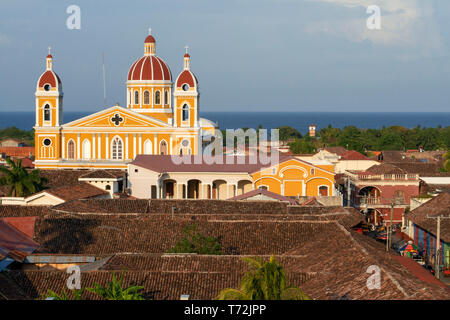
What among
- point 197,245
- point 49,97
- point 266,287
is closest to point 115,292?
point 266,287

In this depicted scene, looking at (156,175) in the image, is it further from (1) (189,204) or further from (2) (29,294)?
(2) (29,294)

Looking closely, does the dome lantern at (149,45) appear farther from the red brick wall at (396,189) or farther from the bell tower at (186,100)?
the red brick wall at (396,189)

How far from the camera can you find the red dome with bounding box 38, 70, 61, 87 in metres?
61.0

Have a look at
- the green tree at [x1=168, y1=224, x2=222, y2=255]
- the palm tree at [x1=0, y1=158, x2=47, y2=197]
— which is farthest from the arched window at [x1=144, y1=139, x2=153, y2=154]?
the green tree at [x1=168, y1=224, x2=222, y2=255]

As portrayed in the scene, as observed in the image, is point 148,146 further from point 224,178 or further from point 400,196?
point 400,196

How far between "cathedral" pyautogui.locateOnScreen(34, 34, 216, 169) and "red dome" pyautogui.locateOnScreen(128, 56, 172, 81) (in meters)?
0.39

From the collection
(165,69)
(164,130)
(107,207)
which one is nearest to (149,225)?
(107,207)

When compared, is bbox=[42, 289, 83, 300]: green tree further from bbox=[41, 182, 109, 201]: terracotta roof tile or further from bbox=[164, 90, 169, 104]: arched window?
bbox=[164, 90, 169, 104]: arched window

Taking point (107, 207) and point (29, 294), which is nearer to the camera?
point (29, 294)

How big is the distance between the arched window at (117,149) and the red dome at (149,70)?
5166 millimetres

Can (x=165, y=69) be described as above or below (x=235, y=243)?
above

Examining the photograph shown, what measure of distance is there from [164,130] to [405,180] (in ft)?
58.5

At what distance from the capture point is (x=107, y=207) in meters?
38.8

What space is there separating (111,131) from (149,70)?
5.54 metres
